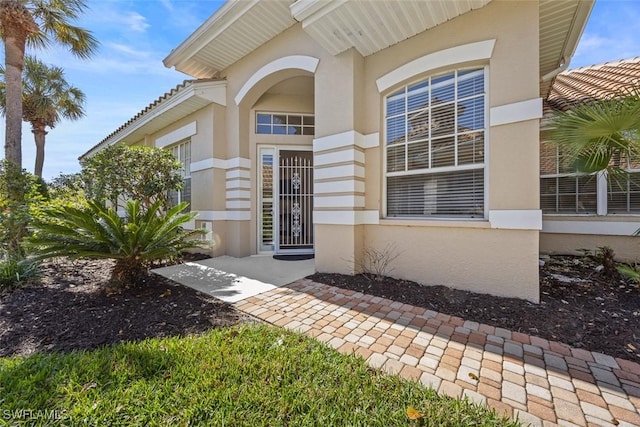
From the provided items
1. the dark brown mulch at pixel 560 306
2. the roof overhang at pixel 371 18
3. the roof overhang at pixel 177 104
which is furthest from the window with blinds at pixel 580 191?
the roof overhang at pixel 177 104

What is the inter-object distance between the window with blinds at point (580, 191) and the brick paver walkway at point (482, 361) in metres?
4.62

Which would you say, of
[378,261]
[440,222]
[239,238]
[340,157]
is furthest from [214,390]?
[239,238]

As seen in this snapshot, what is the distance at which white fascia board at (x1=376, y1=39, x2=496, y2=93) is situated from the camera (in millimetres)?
3822

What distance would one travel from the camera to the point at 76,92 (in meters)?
14.9

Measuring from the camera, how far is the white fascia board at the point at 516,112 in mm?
3465

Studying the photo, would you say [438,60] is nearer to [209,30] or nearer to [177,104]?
[209,30]

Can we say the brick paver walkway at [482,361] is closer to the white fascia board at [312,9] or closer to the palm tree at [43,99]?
the white fascia board at [312,9]

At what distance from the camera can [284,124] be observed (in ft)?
23.2

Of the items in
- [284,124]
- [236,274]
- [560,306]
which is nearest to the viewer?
[560,306]

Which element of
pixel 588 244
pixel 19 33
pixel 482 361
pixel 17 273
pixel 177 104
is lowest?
pixel 482 361

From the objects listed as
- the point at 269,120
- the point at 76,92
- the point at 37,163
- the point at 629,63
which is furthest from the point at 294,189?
the point at 37,163

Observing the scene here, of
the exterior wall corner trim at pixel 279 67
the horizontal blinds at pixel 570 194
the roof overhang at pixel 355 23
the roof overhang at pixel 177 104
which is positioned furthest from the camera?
the roof overhang at pixel 177 104

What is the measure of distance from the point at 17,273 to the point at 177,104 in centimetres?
486

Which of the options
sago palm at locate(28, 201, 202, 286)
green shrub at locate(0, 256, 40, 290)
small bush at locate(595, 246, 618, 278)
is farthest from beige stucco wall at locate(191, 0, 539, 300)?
green shrub at locate(0, 256, 40, 290)
